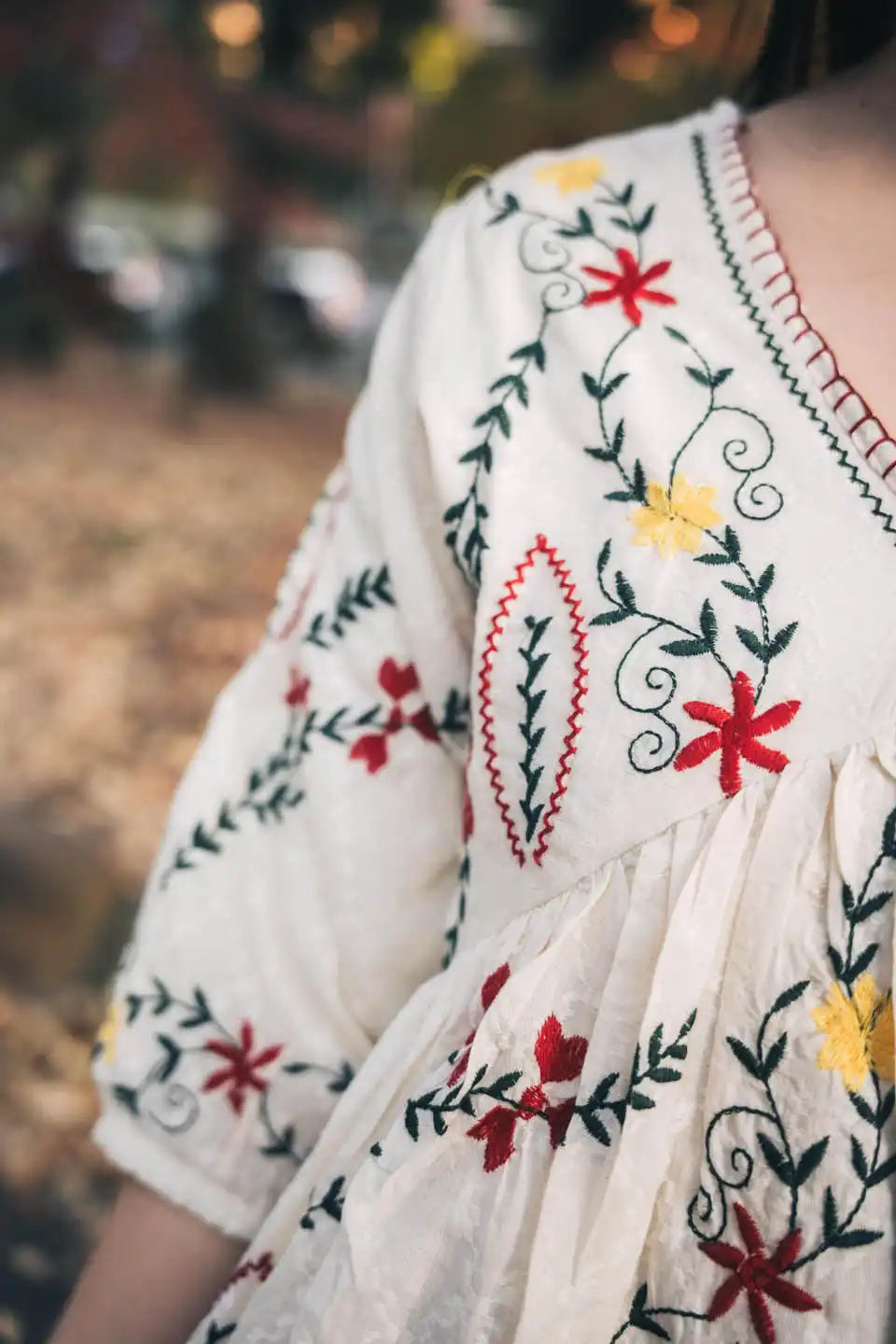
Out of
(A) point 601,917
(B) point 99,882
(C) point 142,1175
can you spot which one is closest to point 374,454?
(A) point 601,917

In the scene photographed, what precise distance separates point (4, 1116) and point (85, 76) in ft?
15.9

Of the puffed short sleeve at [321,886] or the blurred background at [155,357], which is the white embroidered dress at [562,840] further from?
the blurred background at [155,357]

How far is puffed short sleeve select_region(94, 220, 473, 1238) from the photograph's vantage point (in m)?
0.50

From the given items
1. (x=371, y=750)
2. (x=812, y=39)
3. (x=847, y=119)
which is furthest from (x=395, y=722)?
(x=812, y=39)

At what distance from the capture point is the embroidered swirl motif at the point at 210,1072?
51 centimetres

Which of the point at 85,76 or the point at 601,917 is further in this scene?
the point at 85,76

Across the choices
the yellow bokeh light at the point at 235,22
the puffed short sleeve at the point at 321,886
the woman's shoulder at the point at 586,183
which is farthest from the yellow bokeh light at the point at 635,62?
the puffed short sleeve at the point at 321,886

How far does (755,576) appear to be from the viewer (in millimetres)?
419

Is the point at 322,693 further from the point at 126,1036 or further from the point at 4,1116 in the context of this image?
the point at 4,1116

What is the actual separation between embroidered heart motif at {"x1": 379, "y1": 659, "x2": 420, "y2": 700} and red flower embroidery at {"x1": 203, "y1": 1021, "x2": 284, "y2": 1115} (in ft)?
0.56

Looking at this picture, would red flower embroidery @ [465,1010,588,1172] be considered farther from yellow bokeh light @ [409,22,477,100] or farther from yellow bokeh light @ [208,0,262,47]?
yellow bokeh light @ [208,0,262,47]

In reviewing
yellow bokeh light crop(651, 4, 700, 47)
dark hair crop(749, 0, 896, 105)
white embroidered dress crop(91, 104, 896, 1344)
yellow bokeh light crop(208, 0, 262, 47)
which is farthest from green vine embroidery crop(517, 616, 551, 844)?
yellow bokeh light crop(208, 0, 262, 47)

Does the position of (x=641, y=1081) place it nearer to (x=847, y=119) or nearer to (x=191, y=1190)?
(x=191, y=1190)

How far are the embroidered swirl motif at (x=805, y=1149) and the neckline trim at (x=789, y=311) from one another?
0.15 meters
